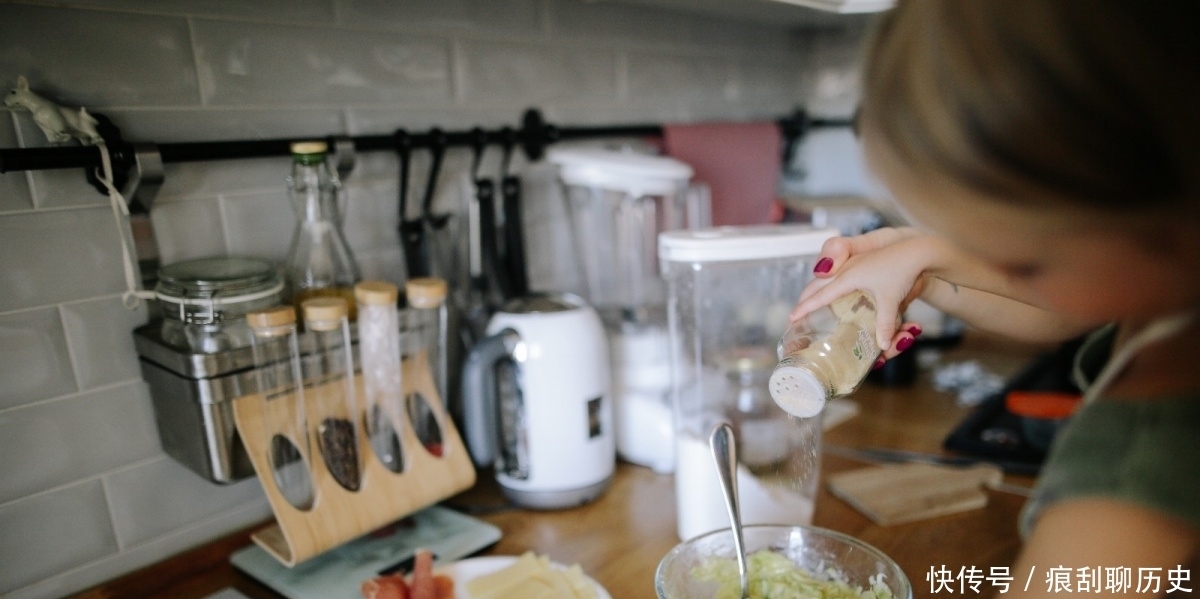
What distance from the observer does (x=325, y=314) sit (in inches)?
28.1

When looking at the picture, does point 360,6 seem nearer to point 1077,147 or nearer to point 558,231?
point 558,231

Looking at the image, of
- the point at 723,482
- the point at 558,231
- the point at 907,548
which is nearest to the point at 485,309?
the point at 558,231

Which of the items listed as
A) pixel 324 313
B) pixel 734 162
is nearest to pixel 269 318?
pixel 324 313

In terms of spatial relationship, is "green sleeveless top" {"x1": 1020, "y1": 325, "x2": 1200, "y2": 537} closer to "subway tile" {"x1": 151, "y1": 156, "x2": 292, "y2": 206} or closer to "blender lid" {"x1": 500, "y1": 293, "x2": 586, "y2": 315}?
"blender lid" {"x1": 500, "y1": 293, "x2": 586, "y2": 315}

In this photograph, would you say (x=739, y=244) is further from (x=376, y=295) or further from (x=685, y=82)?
(x=685, y=82)

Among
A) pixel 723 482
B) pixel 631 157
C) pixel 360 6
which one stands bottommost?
pixel 723 482

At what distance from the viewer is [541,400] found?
86 cm

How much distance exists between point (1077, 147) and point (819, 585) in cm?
46

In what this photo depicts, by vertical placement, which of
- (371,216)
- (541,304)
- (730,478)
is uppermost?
(371,216)

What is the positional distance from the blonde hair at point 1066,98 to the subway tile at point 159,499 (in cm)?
76

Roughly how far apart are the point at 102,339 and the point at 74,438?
0.09 meters

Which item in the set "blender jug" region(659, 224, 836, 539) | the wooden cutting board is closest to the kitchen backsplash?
"blender jug" region(659, 224, 836, 539)

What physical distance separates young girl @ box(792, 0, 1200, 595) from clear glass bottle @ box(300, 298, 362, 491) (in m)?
0.55

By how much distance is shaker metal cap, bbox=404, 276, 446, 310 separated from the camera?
81 centimetres
